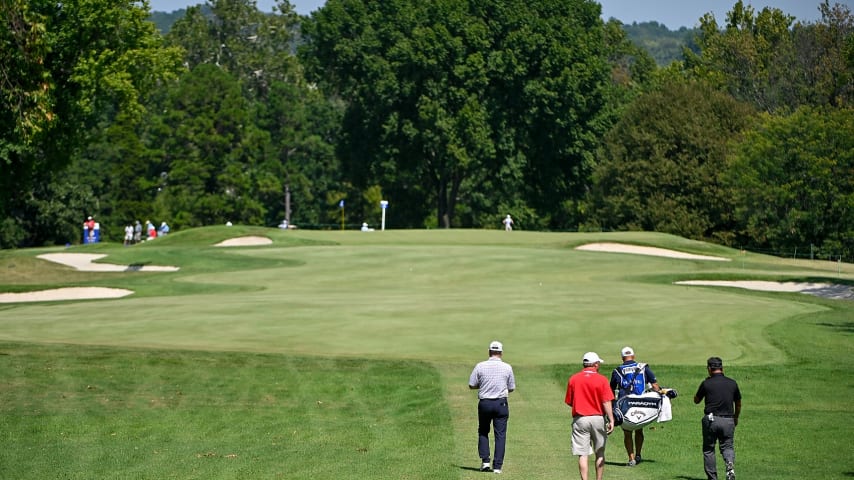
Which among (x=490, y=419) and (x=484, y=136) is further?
(x=484, y=136)

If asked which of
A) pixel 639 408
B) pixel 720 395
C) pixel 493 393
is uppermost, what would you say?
pixel 720 395

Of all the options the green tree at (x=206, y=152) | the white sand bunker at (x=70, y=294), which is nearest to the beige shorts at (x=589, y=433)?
the white sand bunker at (x=70, y=294)

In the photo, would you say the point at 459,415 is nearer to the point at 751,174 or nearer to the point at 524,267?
the point at 524,267

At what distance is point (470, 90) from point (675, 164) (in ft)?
66.3

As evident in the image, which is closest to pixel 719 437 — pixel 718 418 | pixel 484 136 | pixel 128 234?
pixel 718 418

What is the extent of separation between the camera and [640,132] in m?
87.3

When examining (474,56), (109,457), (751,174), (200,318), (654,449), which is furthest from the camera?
(474,56)

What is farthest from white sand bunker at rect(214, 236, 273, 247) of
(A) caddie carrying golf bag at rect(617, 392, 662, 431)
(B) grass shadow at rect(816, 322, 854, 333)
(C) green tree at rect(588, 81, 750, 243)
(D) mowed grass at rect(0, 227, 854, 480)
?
(A) caddie carrying golf bag at rect(617, 392, 662, 431)

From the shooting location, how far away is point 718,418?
18312 mm

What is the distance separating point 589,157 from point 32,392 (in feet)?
257

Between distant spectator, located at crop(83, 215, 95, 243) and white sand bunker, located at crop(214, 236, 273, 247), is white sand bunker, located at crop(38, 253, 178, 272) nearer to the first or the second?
white sand bunker, located at crop(214, 236, 273, 247)

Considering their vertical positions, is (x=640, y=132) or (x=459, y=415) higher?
(x=640, y=132)

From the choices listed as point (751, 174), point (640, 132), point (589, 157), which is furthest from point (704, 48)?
point (751, 174)

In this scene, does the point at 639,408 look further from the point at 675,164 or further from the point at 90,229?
the point at 90,229
